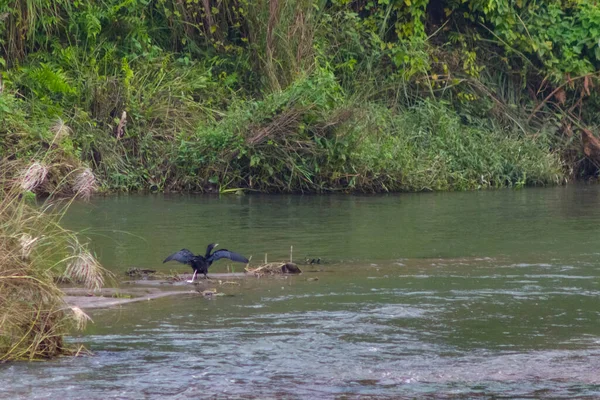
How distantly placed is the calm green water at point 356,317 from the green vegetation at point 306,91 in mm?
2849

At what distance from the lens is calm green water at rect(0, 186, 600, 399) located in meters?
5.65

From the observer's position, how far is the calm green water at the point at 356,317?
5652mm

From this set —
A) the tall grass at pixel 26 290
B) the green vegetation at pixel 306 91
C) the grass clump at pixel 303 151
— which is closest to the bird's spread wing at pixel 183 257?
the tall grass at pixel 26 290

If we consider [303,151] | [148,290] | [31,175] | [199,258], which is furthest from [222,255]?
[303,151]

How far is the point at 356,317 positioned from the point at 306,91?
8.45 m

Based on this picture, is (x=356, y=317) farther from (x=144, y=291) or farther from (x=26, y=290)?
(x=26, y=290)

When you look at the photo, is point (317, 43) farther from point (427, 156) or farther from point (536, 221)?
point (536, 221)

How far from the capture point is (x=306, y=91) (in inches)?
604

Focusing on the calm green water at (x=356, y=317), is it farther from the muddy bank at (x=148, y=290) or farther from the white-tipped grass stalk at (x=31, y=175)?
the white-tipped grass stalk at (x=31, y=175)

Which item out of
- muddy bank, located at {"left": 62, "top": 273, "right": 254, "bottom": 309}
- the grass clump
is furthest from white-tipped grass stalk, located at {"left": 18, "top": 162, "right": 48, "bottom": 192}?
the grass clump

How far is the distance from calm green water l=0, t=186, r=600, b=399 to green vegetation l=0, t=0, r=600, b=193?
9.35ft

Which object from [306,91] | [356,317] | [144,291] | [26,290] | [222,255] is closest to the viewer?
[26,290]

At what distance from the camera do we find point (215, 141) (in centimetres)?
1538

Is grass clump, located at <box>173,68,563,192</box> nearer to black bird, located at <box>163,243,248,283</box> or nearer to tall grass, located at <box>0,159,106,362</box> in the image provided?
black bird, located at <box>163,243,248,283</box>
